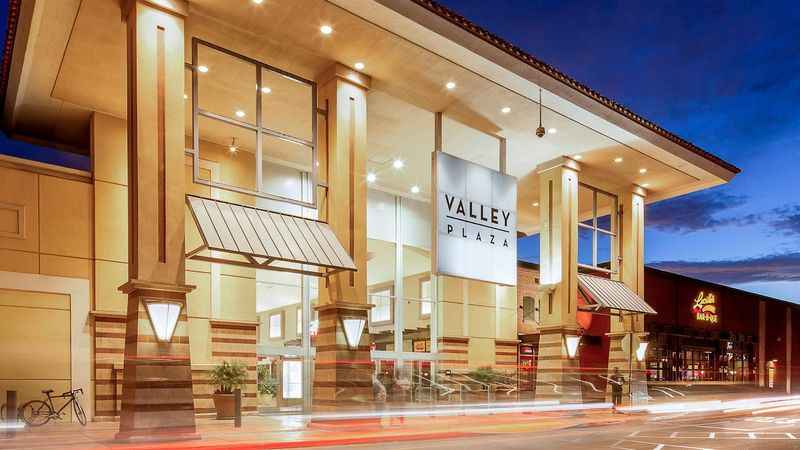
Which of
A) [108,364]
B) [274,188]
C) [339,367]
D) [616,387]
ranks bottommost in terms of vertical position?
[616,387]

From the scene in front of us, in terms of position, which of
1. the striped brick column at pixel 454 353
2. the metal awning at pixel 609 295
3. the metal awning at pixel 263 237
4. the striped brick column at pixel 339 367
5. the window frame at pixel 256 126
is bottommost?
the striped brick column at pixel 454 353

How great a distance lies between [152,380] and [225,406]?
208 inches

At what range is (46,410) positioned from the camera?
47.3 feet

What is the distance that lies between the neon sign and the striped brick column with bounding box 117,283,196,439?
35.2 m

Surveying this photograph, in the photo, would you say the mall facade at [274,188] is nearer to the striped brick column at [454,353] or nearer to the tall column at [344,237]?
the tall column at [344,237]

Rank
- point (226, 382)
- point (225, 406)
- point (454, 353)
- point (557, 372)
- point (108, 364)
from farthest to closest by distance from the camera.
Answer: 1. point (454, 353)
2. point (557, 372)
3. point (226, 382)
4. point (225, 406)
5. point (108, 364)

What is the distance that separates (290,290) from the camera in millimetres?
19969

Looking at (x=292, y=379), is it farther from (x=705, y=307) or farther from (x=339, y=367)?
(x=705, y=307)

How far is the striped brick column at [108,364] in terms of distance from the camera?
50.9 ft

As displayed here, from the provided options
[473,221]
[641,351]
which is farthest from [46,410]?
[641,351]

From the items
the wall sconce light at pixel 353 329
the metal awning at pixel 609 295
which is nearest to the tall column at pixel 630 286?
the metal awning at pixel 609 295

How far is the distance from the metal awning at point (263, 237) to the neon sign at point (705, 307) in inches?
1256

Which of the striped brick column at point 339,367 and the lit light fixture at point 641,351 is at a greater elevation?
the striped brick column at point 339,367

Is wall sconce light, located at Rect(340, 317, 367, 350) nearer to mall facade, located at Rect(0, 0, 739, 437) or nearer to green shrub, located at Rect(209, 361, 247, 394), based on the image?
mall facade, located at Rect(0, 0, 739, 437)
